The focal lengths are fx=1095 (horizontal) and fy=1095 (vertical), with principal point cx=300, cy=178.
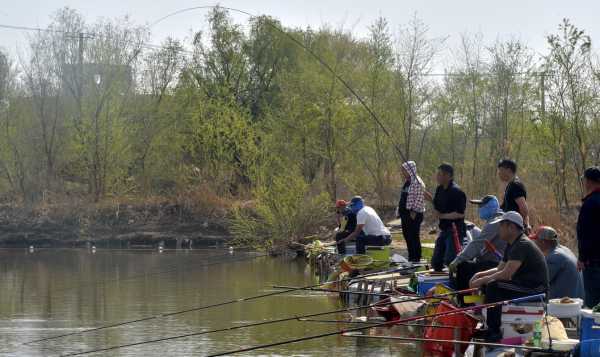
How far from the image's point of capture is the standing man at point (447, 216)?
39.4 feet

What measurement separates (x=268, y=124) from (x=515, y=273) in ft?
80.3

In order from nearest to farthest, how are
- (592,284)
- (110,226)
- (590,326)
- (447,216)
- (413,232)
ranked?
(590,326) → (592,284) → (447,216) → (413,232) → (110,226)

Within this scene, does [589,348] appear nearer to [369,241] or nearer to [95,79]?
[369,241]

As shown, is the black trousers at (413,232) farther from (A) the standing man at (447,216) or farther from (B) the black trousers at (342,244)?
(B) the black trousers at (342,244)

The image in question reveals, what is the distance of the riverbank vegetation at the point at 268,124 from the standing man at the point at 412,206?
786 cm

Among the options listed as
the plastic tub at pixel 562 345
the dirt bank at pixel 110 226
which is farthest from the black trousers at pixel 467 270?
the dirt bank at pixel 110 226

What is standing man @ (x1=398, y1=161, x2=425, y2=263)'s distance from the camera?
45.0 ft

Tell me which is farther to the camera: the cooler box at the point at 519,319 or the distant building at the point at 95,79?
the distant building at the point at 95,79

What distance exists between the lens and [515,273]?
340 inches

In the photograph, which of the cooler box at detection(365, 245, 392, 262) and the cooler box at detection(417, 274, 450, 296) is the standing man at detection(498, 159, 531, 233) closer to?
the cooler box at detection(417, 274, 450, 296)

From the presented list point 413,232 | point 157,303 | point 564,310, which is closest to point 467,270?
point 564,310

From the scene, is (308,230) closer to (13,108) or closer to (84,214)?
(84,214)

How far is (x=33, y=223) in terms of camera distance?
3269 cm

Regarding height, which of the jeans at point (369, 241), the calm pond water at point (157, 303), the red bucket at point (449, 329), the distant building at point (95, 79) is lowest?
the calm pond water at point (157, 303)
